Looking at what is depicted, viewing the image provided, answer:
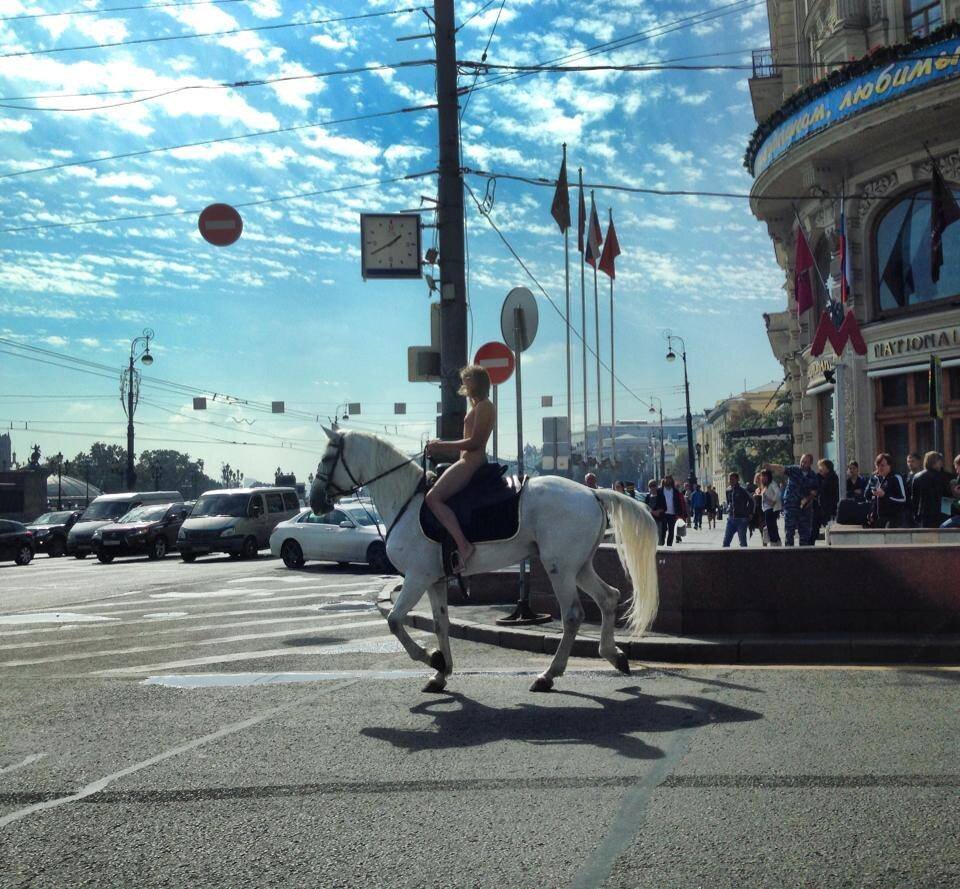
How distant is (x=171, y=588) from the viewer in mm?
18016

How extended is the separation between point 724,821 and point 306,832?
1.73 m

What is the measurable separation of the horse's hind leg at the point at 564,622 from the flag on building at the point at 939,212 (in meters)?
19.1

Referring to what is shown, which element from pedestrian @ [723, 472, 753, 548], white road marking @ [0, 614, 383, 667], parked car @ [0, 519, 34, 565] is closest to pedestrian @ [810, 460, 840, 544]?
pedestrian @ [723, 472, 753, 548]

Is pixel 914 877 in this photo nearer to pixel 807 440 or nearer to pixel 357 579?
pixel 357 579

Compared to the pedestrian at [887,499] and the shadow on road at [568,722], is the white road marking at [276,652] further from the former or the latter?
the pedestrian at [887,499]

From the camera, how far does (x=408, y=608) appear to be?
764 centimetres

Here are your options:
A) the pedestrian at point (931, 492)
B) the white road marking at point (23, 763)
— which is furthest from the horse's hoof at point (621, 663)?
the pedestrian at point (931, 492)

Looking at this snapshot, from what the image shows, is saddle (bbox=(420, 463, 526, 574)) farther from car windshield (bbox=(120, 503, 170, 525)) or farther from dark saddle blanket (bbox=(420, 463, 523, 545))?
car windshield (bbox=(120, 503, 170, 525))

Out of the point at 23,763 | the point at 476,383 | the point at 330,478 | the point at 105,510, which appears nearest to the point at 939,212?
the point at 476,383

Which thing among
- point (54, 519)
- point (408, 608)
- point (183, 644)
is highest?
point (54, 519)

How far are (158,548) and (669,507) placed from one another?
1585 centimetres

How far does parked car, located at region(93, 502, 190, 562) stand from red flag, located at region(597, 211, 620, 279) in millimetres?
16617

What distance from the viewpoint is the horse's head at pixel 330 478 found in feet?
26.8

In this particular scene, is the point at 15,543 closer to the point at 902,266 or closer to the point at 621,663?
the point at 902,266
